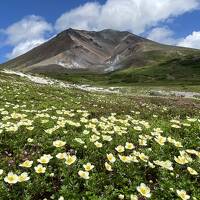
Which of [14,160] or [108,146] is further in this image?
[108,146]

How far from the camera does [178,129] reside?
44.9 ft

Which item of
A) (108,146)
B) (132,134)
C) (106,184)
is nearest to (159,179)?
(106,184)

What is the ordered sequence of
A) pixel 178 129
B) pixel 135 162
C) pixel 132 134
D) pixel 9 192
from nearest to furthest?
pixel 9 192, pixel 135 162, pixel 132 134, pixel 178 129

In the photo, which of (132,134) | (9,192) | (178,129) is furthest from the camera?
(178,129)

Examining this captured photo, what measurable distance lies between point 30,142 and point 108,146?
90.6 inches

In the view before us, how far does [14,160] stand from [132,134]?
3935 millimetres

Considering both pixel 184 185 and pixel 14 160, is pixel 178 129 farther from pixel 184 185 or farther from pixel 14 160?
pixel 14 160

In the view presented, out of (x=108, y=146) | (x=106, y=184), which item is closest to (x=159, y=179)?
(x=106, y=184)

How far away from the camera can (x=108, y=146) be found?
11180mm

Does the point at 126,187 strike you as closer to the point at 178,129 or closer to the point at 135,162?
the point at 135,162

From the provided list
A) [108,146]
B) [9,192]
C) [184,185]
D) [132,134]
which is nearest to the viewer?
[9,192]

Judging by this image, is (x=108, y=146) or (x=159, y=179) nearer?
(x=159, y=179)

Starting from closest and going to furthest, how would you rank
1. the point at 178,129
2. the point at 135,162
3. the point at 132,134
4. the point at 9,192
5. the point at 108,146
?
the point at 9,192 → the point at 135,162 → the point at 108,146 → the point at 132,134 → the point at 178,129

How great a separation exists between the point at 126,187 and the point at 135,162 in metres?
1.43
